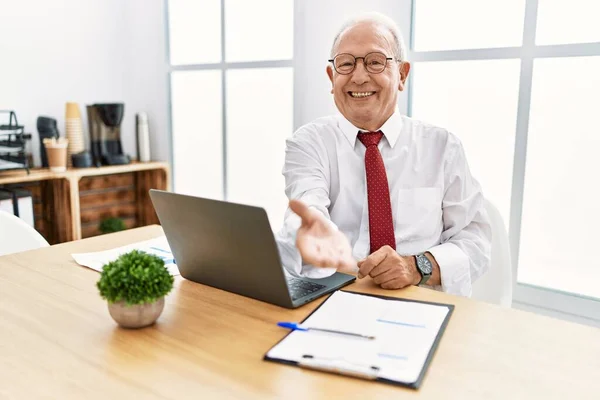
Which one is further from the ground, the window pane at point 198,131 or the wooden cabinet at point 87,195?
the window pane at point 198,131

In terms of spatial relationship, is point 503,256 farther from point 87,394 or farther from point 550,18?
point 87,394

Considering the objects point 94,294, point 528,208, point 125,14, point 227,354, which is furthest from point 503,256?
point 125,14

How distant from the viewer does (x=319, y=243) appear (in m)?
1.08

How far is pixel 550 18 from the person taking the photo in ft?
6.95

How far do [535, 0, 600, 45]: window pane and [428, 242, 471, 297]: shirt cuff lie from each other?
1.11m

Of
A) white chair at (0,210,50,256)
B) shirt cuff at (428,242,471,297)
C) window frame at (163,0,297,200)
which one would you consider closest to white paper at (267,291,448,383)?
shirt cuff at (428,242,471,297)

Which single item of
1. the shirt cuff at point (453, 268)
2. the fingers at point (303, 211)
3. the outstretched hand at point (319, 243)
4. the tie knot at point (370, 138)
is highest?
the tie knot at point (370, 138)

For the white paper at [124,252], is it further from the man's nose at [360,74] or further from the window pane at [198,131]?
the window pane at [198,131]

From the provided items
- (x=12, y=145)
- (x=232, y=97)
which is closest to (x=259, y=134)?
(x=232, y=97)

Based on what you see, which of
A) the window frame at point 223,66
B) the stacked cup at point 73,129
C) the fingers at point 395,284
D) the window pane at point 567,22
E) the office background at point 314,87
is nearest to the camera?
the fingers at point 395,284

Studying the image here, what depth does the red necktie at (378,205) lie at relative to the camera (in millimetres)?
1585

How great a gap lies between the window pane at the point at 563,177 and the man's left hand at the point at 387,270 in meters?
1.24

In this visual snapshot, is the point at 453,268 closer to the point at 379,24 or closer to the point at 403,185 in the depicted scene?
the point at 403,185

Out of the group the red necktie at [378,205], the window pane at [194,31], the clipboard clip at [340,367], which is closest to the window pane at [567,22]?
the red necktie at [378,205]
